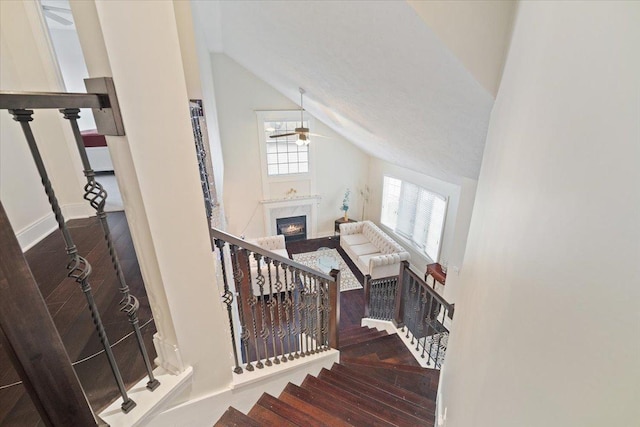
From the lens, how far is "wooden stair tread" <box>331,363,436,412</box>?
2.35 meters

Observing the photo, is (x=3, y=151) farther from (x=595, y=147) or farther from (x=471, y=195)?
(x=471, y=195)

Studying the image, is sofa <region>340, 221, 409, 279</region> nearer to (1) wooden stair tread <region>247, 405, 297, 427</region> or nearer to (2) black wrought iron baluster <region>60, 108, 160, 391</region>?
(1) wooden stair tread <region>247, 405, 297, 427</region>

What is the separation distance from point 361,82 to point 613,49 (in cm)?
245

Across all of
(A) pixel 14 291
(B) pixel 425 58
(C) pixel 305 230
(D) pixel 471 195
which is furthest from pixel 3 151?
(C) pixel 305 230

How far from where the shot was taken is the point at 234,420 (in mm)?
1502

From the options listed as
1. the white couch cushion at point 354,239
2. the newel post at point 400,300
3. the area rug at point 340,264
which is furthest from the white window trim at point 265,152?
the newel post at point 400,300

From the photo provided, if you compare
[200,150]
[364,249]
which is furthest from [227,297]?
[364,249]

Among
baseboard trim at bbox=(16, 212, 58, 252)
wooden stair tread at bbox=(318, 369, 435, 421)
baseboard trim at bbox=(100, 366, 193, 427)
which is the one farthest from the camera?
wooden stair tread at bbox=(318, 369, 435, 421)

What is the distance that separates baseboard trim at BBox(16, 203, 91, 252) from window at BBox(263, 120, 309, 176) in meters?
5.39

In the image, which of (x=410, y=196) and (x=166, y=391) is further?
(x=410, y=196)

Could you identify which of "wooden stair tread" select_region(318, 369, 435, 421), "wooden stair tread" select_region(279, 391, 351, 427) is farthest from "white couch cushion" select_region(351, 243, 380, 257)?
"wooden stair tread" select_region(279, 391, 351, 427)

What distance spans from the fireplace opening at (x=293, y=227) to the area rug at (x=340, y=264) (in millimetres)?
941

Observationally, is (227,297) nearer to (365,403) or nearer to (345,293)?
(365,403)

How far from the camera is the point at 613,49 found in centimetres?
Answer: 53
